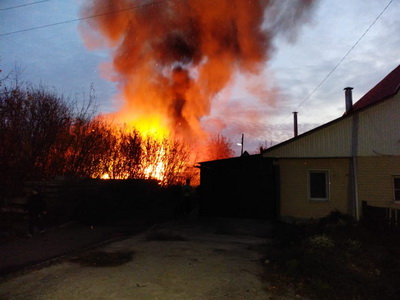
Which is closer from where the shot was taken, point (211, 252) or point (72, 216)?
point (211, 252)

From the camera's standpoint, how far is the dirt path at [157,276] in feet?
16.4

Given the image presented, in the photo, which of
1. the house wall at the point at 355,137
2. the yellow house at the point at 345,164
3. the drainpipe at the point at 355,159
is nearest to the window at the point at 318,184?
the yellow house at the point at 345,164

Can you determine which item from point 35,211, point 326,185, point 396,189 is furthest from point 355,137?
point 35,211

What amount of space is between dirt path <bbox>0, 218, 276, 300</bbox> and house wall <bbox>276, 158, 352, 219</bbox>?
5597 mm

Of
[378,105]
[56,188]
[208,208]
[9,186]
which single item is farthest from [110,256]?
[378,105]

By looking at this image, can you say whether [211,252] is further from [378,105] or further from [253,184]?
[378,105]

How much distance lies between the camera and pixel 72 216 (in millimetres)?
11992

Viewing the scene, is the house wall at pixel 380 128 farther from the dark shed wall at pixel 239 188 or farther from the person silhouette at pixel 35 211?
the person silhouette at pixel 35 211

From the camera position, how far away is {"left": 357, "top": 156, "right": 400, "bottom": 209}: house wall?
13.2 metres

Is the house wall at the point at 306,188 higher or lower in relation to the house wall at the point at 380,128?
lower

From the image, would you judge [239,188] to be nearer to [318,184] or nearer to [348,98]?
[318,184]

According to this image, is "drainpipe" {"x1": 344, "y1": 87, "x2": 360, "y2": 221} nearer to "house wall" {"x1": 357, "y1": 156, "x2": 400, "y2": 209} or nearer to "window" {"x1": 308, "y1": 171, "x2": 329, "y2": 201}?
"house wall" {"x1": 357, "y1": 156, "x2": 400, "y2": 209}

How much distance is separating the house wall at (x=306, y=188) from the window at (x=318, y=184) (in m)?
0.19

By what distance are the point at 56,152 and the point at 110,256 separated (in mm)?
9945
